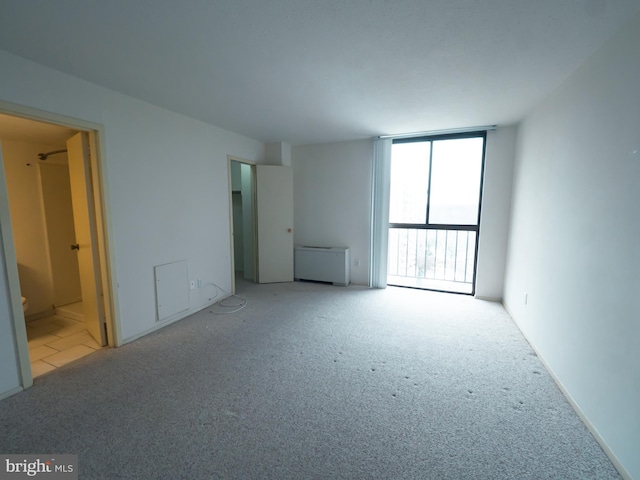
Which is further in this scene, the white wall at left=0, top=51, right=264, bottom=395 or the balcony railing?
the balcony railing

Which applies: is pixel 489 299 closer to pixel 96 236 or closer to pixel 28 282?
pixel 96 236

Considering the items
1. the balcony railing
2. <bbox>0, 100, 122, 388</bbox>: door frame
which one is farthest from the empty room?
the balcony railing

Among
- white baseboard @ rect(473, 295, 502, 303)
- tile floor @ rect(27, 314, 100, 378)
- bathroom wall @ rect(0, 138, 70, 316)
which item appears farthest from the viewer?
white baseboard @ rect(473, 295, 502, 303)

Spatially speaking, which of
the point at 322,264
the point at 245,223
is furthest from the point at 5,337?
the point at 322,264

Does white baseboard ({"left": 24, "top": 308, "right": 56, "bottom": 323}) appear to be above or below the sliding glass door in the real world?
below

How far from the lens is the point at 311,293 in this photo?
416 centimetres

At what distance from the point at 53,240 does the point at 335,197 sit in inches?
155

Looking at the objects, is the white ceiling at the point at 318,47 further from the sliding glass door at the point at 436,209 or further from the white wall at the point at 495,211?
the sliding glass door at the point at 436,209

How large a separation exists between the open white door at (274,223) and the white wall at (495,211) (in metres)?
2.95

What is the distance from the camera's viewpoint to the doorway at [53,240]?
2.38 metres

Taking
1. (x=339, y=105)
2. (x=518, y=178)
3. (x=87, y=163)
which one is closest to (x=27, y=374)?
(x=87, y=163)

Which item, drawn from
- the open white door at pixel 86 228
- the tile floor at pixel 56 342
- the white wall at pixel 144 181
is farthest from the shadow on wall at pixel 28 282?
the white wall at pixel 144 181

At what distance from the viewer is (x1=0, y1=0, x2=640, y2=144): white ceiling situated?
141cm

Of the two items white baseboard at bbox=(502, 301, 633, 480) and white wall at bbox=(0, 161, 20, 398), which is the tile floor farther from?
white baseboard at bbox=(502, 301, 633, 480)
